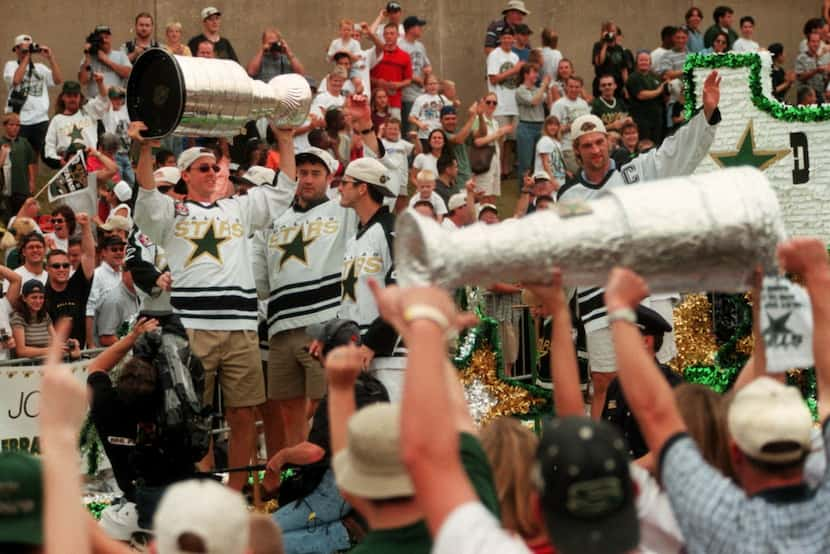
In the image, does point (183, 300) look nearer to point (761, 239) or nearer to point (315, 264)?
point (315, 264)

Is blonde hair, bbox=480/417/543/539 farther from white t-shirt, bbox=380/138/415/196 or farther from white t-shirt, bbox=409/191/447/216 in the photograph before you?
white t-shirt, bbox=380/138/415/196

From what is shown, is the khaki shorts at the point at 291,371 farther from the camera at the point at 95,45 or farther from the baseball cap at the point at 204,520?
the camera at the point at 95,45

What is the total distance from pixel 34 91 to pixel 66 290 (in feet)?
21.4

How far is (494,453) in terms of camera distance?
3.82m

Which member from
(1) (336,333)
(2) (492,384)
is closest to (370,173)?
(1) (336,333)

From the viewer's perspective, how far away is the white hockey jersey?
330 inches

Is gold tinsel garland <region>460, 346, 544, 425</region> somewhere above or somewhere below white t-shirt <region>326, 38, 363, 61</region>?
below

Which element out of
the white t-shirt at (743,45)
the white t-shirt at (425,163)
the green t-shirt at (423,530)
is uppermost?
the white t-shirt at (743,45)

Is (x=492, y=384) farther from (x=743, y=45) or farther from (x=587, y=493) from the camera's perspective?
(x=743, y=45)

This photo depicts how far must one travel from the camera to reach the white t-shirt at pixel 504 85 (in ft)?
64.1

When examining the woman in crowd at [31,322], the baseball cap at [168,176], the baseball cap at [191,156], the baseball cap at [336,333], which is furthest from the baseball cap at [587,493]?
the woman in crowd at [31,322]

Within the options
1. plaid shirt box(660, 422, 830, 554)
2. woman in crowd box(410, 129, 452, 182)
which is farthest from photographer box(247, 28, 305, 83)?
plaid shirt box(660, 422, 830, 554)

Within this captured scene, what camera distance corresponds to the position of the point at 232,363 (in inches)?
335

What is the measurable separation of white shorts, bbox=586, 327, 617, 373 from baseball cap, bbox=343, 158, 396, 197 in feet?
5.03
